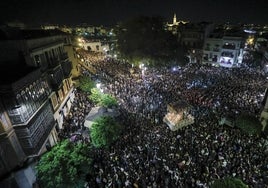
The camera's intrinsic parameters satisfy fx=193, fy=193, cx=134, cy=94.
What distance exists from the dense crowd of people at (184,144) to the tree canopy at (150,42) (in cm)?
813

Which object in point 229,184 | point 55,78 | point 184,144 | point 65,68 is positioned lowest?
point 184,144

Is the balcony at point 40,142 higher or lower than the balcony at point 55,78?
lower

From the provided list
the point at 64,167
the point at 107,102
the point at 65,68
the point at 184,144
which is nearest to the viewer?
the point at 64,167

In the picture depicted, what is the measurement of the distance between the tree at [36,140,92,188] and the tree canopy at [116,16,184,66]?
24.1 meters

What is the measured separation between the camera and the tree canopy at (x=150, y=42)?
33500mm

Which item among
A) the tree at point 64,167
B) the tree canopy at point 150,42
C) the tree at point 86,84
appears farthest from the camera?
the tree canopy at point 150,42

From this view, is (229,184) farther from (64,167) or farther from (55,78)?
(55,78)

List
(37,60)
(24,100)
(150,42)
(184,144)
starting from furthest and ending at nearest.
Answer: (150,42), (37,60), (184,144), (24,100)

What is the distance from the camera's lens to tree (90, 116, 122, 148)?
47.8ft

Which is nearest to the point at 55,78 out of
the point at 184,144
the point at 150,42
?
the point at 184,144

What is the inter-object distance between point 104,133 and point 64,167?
3993mm

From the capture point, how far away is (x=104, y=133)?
47.8 feet

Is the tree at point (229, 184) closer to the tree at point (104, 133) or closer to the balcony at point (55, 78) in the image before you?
the tree at point (104, 133)

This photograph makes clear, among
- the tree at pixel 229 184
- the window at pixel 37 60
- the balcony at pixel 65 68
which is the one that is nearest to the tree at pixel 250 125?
the tree at pixel 229 184
